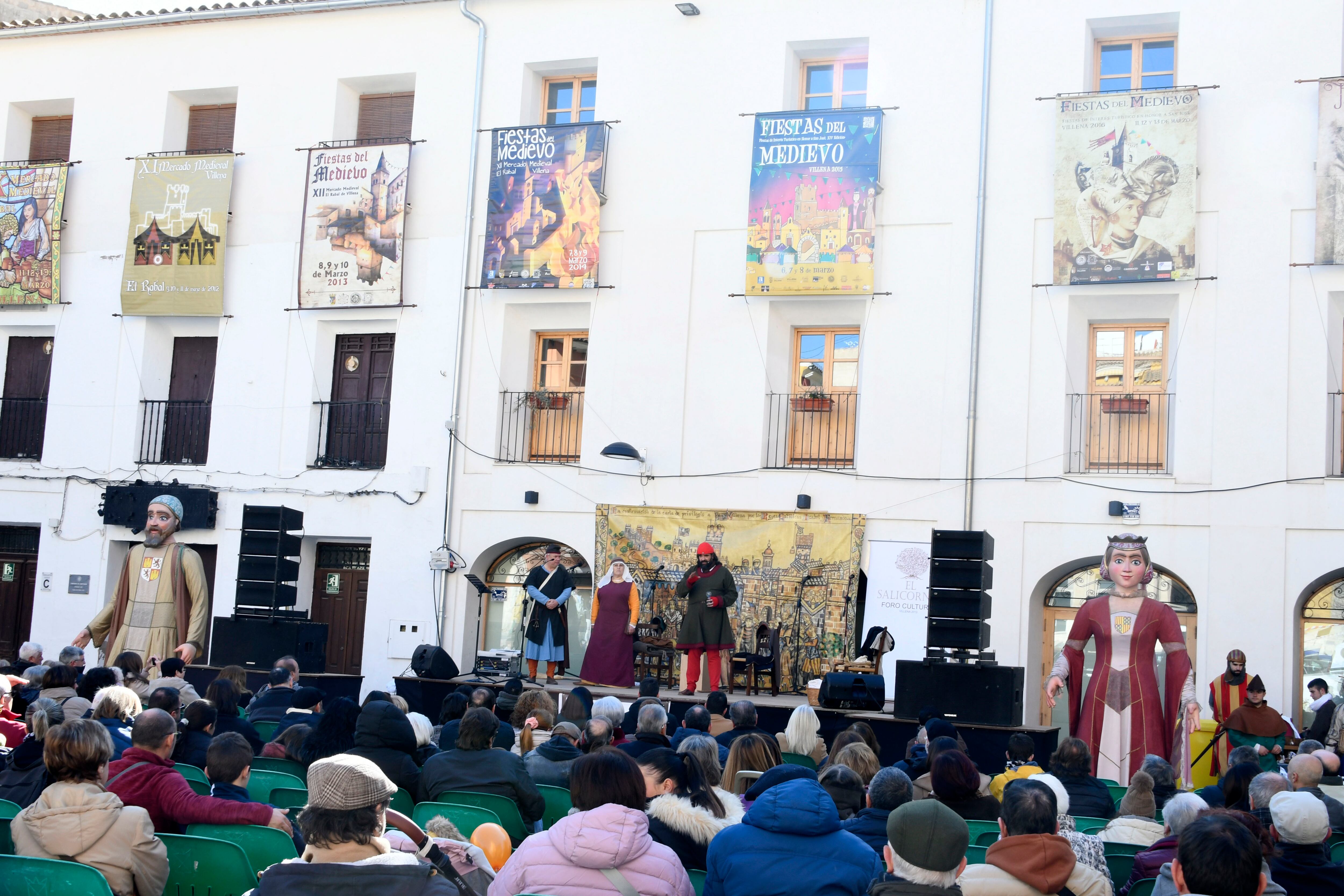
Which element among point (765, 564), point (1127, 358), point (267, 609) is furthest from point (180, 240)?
point (1127, 358)

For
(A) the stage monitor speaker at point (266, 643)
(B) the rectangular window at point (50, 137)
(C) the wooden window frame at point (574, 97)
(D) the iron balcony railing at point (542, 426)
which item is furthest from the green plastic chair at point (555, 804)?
(B) the rectangular window at point (50, 137)

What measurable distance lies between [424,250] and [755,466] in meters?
5.36

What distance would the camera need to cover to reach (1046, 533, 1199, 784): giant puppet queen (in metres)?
11.3

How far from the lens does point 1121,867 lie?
5977 millimetres

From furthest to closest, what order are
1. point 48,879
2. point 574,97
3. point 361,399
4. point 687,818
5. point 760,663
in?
point 361,399
point 574,97
point 760,663
point 687,818
point 48,879

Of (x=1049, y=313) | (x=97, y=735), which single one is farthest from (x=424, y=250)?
(x=97, y=735)

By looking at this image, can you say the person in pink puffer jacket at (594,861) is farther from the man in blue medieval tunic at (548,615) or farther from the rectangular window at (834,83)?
the rectangular window at (834,83)

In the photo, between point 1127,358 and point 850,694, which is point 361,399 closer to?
point 850,694

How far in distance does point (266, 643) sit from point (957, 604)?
7305 mm

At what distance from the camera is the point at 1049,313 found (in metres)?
15.7

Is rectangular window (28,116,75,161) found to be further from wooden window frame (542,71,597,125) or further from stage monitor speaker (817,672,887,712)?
stage monitor speaker (817,672,887,712)

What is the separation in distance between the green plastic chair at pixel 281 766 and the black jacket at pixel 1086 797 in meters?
4.02

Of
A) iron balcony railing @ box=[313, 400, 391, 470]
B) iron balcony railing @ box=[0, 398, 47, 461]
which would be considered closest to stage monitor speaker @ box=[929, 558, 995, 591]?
iron balcony railing @ box=[313, 400, 391, 470]

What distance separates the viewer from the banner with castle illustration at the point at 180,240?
18.9 m
